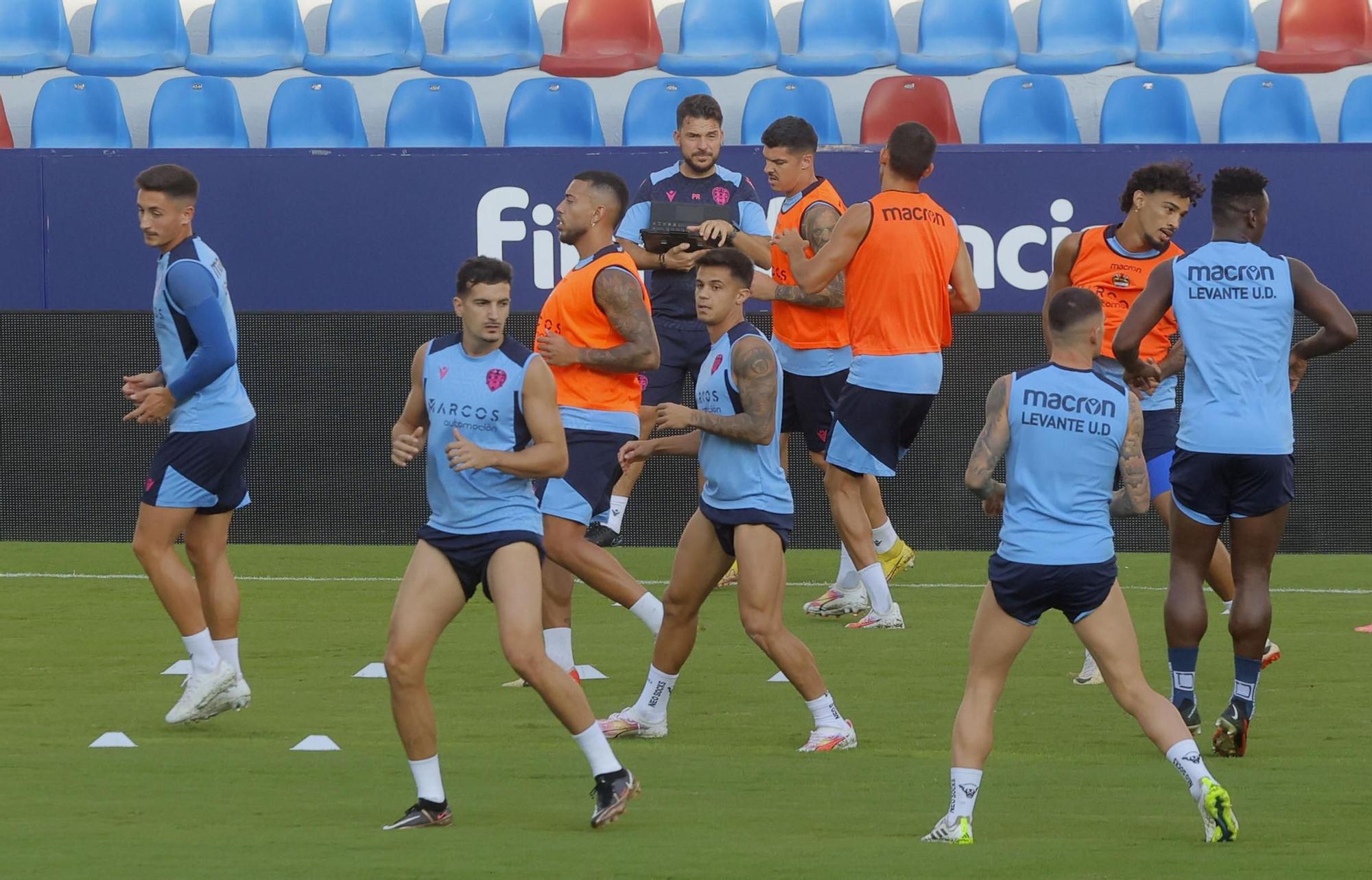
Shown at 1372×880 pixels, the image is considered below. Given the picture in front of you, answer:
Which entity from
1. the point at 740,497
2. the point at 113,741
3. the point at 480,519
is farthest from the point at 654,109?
the point at 480,519

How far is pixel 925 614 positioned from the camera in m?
10.3

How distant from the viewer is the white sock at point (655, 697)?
717 centimetres

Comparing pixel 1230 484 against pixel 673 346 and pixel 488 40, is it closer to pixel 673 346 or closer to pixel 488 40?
pixel 673 346

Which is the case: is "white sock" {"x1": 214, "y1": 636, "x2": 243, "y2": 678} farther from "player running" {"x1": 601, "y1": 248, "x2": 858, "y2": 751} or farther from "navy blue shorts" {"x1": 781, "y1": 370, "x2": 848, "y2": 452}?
"navy blue shorts" {"x1": 781, "y1": 370, "x2": 848, "y2": 452}

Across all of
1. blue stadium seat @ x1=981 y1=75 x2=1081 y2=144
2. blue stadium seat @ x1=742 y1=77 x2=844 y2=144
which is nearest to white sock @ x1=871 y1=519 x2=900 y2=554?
blue stadium seat @ x1=742 y1=77 x2=844 y2=144

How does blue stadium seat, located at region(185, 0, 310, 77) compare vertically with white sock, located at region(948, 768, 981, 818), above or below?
above

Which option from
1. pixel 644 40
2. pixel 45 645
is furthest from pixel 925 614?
pixel 644 40

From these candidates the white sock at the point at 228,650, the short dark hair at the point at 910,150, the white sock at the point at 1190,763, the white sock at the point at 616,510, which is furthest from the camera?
the white sock at the point at 616,510

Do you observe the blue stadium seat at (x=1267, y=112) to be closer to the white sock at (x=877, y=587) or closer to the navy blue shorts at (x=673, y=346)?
the navy blue shorts at (x=673, y=346)

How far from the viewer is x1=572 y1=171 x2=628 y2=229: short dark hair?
771 cm

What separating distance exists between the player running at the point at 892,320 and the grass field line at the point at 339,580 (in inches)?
80.2

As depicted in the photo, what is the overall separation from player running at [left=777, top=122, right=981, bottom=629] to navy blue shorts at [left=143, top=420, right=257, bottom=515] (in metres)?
2.72

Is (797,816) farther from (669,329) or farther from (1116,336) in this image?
(669,329)

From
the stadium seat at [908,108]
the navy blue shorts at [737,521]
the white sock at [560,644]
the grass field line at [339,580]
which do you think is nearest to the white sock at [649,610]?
the white sock at [560,644]
